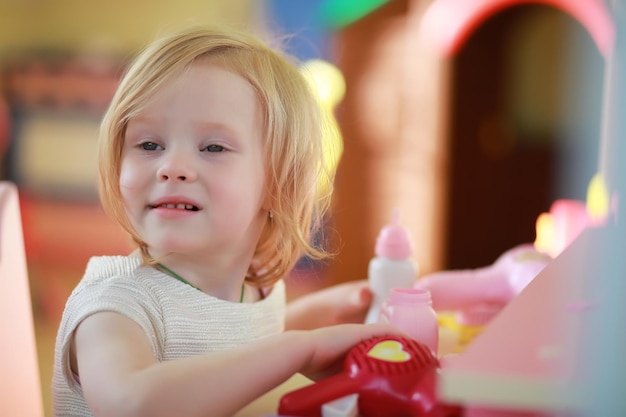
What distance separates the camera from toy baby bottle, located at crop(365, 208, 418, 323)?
84 centimetres

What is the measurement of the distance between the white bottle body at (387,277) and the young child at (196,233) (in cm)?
7

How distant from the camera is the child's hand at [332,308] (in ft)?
2.85

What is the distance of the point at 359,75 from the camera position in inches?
92.8

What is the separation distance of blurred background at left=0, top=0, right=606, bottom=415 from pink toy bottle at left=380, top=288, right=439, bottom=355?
115 cm

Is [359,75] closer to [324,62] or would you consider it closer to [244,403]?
[324,62]

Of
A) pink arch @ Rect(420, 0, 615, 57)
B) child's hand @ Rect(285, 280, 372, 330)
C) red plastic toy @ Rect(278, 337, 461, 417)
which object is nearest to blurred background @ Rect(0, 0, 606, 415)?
pink arch @ Rect(420, 0, 615, 57)

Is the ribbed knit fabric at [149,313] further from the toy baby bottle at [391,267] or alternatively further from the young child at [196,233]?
the toy baby bottle at [391,267]

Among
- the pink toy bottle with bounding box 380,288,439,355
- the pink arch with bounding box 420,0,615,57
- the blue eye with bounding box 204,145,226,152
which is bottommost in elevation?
the pink toy bottle with bounding box 380,288,439,355

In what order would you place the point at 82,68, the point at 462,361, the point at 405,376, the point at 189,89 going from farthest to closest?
the point at 82,68
the point at 189,89
the point at 405,376
the point at 462,361

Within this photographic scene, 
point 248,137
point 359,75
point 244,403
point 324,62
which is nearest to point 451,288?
point 248,137

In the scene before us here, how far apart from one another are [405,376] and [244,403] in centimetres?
11

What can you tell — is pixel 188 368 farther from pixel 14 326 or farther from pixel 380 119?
pixel 380 119

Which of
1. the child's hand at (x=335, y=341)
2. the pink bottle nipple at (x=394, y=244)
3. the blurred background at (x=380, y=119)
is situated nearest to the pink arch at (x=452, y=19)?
the blurred background at (x=380, y=119)

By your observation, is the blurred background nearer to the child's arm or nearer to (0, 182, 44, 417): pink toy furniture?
(0, 182, 44, 417): pink toy furniture
